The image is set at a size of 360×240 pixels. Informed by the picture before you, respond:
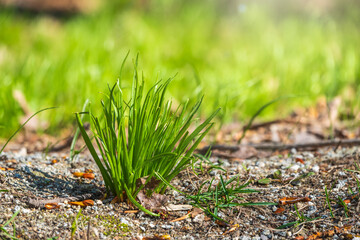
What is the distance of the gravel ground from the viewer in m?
1.67

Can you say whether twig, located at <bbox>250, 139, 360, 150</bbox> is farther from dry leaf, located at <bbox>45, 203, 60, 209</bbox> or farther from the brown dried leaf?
dry leaf, located at <bbox>45, 203, 60, 209</bbox>

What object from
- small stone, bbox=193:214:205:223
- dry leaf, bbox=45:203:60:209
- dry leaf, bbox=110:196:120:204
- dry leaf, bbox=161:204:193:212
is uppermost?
dry leaf, bbox=45:203:60:209

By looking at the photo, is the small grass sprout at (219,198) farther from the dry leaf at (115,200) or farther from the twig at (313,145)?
the twig at (313,145)

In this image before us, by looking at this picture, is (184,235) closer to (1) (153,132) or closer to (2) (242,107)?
(1) (153,132)

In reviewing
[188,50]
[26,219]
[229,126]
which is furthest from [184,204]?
[188,50]

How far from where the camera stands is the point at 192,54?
16.9 ft

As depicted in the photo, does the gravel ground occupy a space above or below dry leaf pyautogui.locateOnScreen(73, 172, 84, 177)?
below

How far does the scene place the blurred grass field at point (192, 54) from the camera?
3.64 metres

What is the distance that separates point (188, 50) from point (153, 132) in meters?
3.52

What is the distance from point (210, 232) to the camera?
1720 mm

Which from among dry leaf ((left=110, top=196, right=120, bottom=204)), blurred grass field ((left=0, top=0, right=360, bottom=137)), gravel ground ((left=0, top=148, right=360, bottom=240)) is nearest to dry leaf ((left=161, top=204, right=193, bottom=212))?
gravel ground ((left=0, top=148, right=360, bottom=240))

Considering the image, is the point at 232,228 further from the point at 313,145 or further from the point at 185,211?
the point at 313,145

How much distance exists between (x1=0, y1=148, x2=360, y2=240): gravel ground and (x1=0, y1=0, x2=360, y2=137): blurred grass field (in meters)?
0.70

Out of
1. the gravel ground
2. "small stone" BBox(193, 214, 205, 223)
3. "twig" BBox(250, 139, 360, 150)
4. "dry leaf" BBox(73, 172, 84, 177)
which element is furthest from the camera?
"twig" BBox(250, 139, 360, 150)
